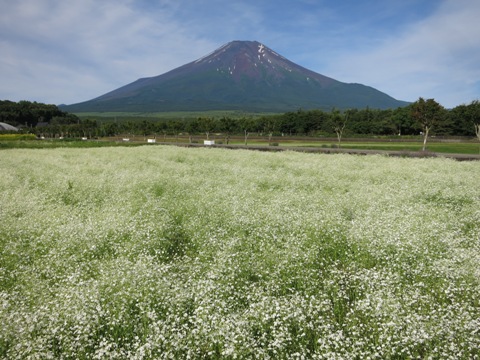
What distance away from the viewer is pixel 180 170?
22.9 meters

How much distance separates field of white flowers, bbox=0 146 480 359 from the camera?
4684mm

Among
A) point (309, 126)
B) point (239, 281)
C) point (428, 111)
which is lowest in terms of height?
point (239, 281)

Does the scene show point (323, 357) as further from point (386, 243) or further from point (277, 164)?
point (277, 164)

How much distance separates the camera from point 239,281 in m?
6.63

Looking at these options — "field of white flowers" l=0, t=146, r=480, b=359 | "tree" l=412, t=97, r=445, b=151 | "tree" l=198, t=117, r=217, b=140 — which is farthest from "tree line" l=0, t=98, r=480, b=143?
"field of white flowers" l=0, t=146, r=480, b=359

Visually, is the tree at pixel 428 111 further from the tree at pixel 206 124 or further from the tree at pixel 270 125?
the tree at pixel 206 124

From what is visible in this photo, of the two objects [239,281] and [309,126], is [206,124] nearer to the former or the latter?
[309,126]

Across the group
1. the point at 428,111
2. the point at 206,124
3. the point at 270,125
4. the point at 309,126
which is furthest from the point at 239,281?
the point at 309,126

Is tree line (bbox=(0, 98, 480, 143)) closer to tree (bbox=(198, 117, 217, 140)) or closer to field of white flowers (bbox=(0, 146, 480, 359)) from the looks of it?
tree (bbox=(198, 117, 217, 140))

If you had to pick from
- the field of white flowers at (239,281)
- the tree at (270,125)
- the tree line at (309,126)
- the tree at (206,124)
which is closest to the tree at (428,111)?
the tree line at (309,126)

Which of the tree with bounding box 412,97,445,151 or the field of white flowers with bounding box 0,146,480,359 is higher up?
the tree with bounding box 412,97,445,151

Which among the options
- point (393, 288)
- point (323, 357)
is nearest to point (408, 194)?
point (393, 288)

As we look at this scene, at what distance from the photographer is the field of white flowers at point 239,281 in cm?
468

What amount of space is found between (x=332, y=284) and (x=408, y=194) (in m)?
10.2
